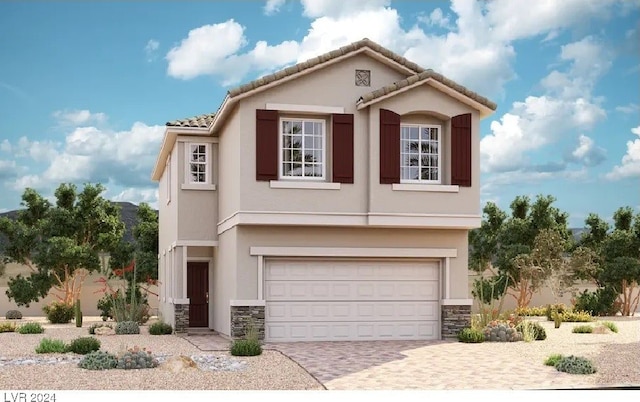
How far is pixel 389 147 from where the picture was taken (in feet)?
65.6

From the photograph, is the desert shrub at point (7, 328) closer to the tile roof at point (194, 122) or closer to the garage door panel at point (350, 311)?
the tile roof at point (194, 122)

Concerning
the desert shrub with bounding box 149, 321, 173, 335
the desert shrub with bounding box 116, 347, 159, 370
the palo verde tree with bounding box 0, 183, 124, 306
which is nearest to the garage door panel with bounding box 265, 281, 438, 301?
the desert shrub with bounding box 149, 321, 173, 335

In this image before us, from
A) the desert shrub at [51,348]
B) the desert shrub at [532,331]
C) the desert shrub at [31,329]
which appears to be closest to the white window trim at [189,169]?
the desert shrub at [31,329]

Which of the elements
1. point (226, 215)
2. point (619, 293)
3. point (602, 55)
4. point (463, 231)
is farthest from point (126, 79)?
point (619, 293)

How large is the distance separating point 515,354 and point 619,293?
15.0 metres

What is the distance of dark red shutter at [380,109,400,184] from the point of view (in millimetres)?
19953

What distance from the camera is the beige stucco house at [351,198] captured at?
1970 cm

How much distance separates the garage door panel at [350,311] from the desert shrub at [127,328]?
5.03 meters

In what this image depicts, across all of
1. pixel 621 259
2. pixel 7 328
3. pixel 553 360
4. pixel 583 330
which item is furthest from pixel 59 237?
pixel 553 360

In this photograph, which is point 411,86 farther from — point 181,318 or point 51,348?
point 51,348

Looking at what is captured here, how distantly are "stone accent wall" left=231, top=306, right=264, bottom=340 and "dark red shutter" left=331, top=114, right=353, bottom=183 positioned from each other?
11.0 feet

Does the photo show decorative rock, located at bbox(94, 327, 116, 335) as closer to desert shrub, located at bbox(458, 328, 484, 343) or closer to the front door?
the front door

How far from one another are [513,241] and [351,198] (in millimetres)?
13923

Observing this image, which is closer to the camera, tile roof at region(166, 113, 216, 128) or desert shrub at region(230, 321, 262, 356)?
desert shrub at region(230, 321, 262, 356)
